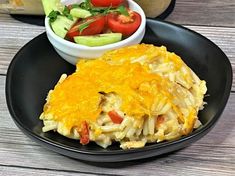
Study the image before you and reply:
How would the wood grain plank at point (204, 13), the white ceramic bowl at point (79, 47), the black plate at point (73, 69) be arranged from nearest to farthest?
the black plate at point (73, 69), the white ceramic bowl at point (79, 47), the wood grain plank at point (204, 13)

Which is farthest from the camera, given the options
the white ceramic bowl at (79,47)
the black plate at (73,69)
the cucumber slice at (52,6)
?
the cucumber slice at (52,6)

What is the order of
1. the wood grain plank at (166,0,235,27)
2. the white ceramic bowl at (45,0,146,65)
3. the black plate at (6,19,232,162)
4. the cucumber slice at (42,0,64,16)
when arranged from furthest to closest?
the wood grain plank at (166,0,235,27)
the cucumber slice at (42,0,64,16)
the white ceramic bowl at (45,0,146,65)
the black plate at (6,19,232,162)

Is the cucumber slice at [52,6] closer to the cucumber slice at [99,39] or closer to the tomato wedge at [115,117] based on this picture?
the cucumber slice at [99,39]

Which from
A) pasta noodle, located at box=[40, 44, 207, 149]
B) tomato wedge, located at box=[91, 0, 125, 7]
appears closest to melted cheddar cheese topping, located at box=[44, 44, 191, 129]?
pasta noodle, located at box=[40, 44, 207, 149]

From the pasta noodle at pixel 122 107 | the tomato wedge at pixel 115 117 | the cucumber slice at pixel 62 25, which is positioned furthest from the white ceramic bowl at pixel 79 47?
the tomato wedge at pixel 115 117

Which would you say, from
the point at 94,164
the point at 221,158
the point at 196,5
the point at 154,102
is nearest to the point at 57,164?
the point at 94,164

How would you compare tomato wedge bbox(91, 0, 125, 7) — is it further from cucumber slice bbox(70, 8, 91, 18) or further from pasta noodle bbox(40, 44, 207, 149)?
pasta noodle bbox(40, 44, 207, 149)

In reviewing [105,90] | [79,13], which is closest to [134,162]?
[105,90]
